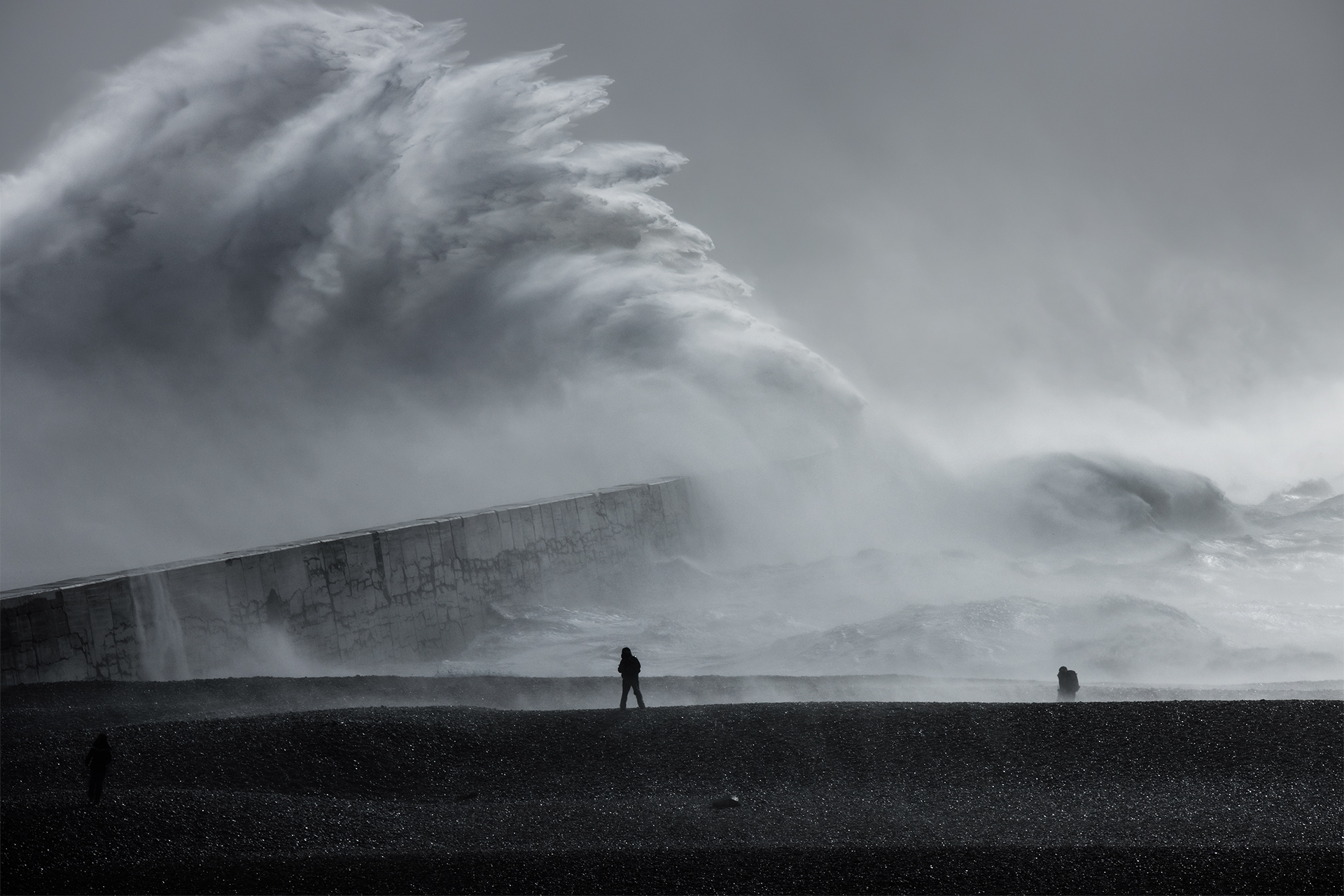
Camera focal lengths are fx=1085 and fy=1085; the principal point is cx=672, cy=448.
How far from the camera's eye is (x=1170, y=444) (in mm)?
35375

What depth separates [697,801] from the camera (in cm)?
679

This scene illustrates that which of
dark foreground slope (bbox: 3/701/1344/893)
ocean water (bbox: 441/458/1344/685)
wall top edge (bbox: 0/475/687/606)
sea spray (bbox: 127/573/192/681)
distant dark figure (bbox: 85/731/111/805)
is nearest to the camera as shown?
dark foreground slope (bbox: 3/701/1344/893)

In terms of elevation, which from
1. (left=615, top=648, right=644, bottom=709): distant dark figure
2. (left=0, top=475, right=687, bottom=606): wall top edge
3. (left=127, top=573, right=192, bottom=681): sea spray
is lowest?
(left=615, top=648, right=644, bottom=709): distant dark figure

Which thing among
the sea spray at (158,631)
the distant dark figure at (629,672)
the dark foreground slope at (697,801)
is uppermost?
the sea spray at (158,631)

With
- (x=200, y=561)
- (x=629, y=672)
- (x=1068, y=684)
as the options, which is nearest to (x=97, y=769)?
(x=629, y=672)

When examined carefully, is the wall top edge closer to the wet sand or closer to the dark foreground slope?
the wet sand

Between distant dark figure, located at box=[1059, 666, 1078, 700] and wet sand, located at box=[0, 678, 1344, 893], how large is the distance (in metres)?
1.46

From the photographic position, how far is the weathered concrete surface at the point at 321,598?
33.9 feet

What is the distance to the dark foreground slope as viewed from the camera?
5.28 m

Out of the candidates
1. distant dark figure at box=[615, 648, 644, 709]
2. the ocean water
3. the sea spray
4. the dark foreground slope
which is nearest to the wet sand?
the dark foreground slope

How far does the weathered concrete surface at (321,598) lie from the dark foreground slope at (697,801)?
7.02 feet

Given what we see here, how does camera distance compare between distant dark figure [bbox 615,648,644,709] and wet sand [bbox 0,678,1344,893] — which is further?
distant dark figure [bbox 615,648,644,709]

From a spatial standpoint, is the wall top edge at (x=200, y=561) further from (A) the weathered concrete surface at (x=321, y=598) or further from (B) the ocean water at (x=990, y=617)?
(B) the ocean water at (x=990, y=617)

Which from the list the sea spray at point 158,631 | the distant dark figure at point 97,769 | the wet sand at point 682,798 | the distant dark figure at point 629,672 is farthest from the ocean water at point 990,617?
the distant dark figure at point 97,769
